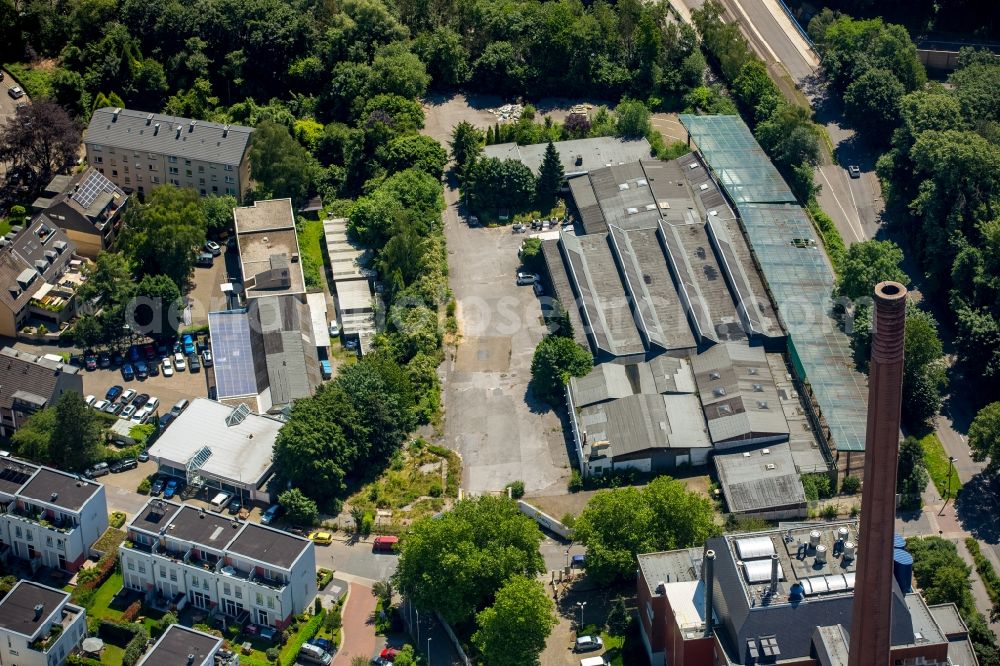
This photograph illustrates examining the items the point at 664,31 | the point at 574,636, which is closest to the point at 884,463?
the point at 574,636

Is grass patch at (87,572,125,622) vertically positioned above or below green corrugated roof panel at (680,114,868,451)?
below

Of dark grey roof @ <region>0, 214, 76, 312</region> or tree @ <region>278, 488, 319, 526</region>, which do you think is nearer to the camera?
tree @ <region>278, 488, 319, 526</region>

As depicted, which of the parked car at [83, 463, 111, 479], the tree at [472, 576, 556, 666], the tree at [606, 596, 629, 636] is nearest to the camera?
the tree at [472, 576, 556, 666]

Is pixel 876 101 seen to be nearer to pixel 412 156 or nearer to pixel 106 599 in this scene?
pixel 412 156

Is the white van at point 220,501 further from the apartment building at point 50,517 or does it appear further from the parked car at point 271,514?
the apartment building at point 50,517

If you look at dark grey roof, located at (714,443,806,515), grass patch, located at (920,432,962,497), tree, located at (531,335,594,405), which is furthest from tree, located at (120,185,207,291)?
grass patch, located at (920,432,962,497)

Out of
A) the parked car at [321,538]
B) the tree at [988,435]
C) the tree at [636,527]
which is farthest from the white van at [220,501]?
the tree at [988,435]

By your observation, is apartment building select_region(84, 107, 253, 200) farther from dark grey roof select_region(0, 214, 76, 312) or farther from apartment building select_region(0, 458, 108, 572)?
apartment building select_region(0, 458, 108, 572)
